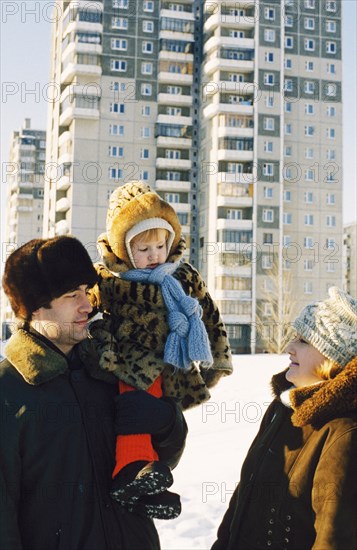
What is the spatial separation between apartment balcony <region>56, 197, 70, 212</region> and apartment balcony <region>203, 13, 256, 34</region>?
58.1 feet

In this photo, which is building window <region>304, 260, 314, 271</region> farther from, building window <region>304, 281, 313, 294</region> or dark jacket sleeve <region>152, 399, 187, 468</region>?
dark jacket sleeve <region>152, 399, 187, 468</region>

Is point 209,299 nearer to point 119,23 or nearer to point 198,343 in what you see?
point 198,343

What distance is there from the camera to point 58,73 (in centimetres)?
5534

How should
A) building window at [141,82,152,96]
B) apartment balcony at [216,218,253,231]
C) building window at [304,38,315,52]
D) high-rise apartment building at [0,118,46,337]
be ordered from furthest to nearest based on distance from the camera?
high-rise apartment building at [0,118,46,337] → building window at [304,38,315,52] → building window at [141,82,152,96] → apartment balcony at [216,218,253,231]

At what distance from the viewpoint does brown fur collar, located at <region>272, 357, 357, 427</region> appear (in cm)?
254

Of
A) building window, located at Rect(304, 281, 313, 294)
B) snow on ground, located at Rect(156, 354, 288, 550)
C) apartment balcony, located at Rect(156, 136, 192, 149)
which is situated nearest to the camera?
snow on ground, located at Rect(156, 354, 288, 550)

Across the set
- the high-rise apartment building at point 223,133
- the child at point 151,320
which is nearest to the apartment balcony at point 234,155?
the high-rise apartment building at point 223,133

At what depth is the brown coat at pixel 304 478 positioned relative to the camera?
2.44m

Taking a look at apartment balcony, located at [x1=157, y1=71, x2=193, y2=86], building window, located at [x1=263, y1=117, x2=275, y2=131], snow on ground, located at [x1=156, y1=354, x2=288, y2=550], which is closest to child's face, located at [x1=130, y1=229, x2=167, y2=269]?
snow on ground, located at [x1=156, y1=354, x2=288, y2=550]

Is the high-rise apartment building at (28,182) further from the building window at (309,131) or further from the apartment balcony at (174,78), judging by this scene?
the building window at (309,131)

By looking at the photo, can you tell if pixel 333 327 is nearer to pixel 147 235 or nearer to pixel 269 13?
pixel 147 235

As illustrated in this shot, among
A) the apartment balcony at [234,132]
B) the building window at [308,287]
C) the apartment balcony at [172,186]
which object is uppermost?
the apartment balcony at [234,132]

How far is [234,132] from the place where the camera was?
51.4 metres

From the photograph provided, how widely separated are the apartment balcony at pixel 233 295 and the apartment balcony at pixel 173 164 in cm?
1055
